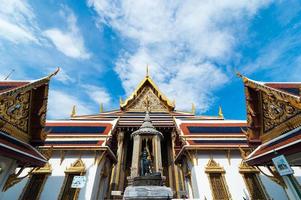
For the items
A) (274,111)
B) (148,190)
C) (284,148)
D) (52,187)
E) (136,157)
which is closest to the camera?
(284,148)

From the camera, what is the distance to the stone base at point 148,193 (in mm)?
4352

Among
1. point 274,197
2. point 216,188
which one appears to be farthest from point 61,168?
point 274,197

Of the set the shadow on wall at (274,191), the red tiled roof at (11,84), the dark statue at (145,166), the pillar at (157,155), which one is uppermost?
the red tiled roof at (11,84)

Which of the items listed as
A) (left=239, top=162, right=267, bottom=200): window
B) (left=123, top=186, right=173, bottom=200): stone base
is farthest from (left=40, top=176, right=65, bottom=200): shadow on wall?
(left=239, top=162, right=267, bottom=200): window

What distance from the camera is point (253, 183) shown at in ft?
26.9

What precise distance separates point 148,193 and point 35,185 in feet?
22.0

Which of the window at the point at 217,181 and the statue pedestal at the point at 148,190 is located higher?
the window at the point at 217,181

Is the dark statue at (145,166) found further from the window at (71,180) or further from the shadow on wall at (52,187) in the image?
the shadow on wall at (52,187)

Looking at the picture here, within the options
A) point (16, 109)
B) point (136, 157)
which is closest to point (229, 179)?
point (136, 157)

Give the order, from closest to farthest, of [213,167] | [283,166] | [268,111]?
[283,166] < [268,111] < [213,167]

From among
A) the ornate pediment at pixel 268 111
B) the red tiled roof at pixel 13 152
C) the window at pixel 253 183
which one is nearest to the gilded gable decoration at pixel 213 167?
the window at pixel 253 183

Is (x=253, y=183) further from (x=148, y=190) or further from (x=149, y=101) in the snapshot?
(x=149, y=101)

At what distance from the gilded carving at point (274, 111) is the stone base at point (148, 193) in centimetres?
432

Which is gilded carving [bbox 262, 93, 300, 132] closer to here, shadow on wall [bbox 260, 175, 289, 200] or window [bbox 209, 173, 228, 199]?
window [bbox 209, 173, 228, 199]
